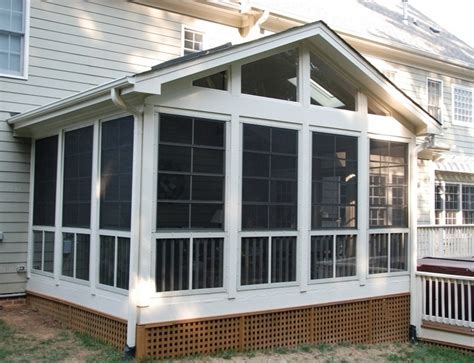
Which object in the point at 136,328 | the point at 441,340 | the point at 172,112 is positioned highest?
the point at 172,112

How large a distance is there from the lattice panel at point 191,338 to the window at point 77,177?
1841 millimetres

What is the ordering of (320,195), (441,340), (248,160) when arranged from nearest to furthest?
1. (248,160)
2. (320,195)
3. (441,340)

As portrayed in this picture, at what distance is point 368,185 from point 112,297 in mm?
4045

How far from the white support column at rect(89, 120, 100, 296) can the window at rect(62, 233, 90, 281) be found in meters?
0.21

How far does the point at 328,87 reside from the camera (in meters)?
7.80

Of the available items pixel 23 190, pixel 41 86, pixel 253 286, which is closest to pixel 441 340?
pixel 253 286

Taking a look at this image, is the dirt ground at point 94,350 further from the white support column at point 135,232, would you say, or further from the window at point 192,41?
the window at point 192,41

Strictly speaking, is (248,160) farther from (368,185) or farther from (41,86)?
(41,86)

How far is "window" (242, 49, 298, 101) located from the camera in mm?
7005

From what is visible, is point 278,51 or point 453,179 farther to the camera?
point 453,179

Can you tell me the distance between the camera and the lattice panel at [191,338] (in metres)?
5.98

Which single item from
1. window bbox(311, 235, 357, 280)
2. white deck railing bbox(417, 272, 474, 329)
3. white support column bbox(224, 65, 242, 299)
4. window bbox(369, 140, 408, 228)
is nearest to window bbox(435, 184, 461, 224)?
window bbox(369, 140, 408, 228)

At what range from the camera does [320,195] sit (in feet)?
24.7

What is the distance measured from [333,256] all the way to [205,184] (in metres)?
2.34
